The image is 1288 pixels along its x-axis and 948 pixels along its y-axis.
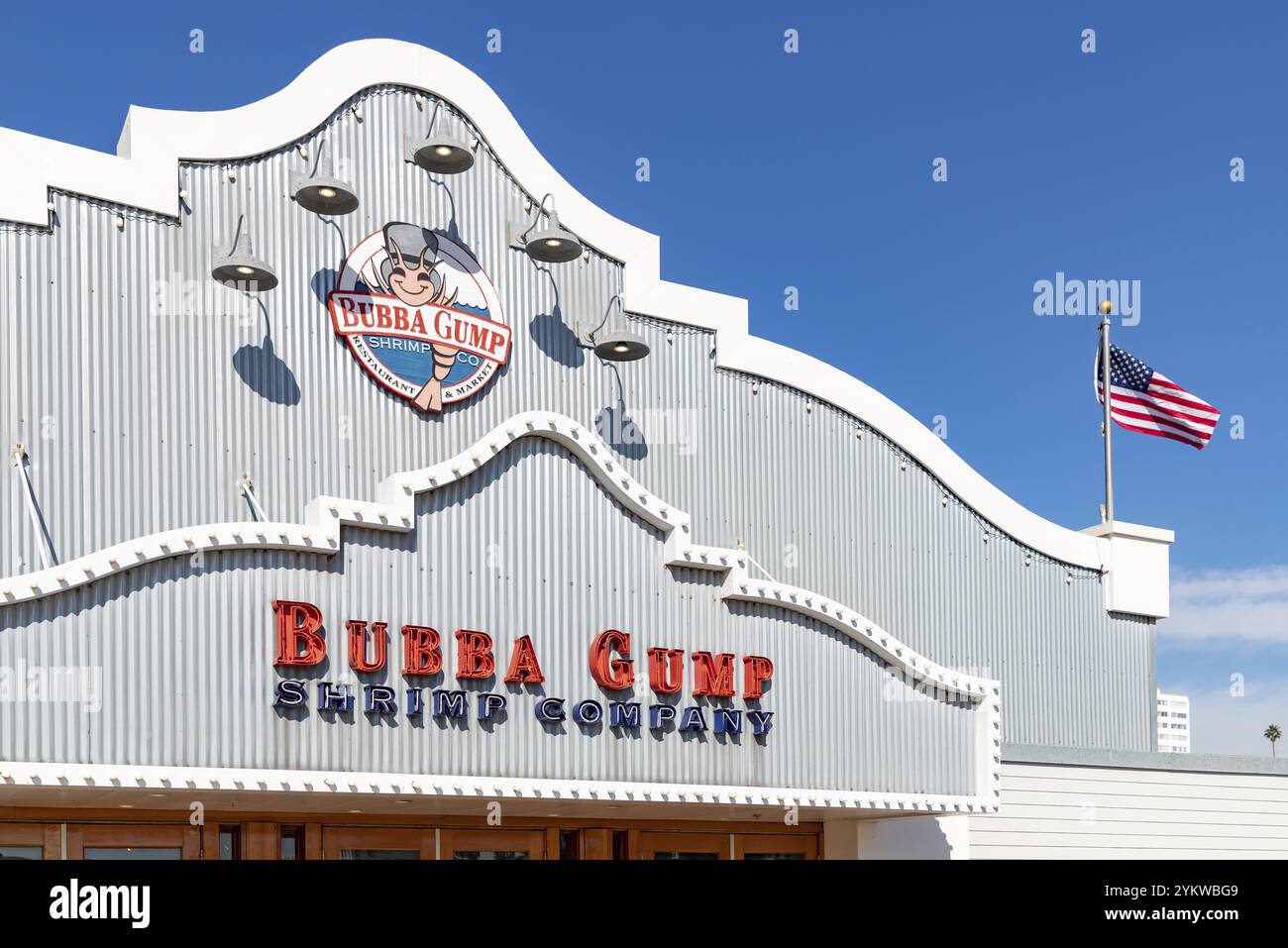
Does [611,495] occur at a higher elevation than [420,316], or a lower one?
lower

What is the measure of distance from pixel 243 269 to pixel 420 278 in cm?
295

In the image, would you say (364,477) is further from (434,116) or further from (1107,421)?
(1107,421)

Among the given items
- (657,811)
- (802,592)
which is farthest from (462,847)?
(802,592)

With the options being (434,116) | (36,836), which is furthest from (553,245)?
(36,836)

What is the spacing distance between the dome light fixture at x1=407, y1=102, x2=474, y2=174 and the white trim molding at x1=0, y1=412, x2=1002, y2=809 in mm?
3572

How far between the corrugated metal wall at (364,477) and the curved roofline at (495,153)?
26cm

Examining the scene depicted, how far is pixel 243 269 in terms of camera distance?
57.9ft

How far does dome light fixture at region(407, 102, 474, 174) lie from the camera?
19.1 m

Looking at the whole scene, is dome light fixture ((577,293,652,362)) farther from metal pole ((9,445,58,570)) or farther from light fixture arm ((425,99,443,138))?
metal pole ((9,445,58,570))

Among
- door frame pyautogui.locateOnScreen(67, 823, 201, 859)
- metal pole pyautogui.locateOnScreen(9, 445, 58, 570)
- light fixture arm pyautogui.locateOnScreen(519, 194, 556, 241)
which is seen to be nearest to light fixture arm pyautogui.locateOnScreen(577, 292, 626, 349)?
light fixture arm pyautogui.locateOnScreen(519, 194, 556, 241)

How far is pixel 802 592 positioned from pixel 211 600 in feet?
25.9
